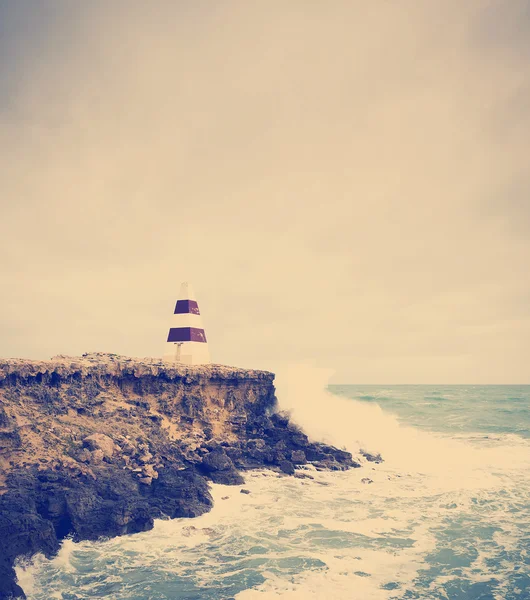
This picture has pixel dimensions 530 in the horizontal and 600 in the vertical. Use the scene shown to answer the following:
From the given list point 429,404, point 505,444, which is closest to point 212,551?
point 505,444

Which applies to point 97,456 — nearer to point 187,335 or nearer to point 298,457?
point 298,457

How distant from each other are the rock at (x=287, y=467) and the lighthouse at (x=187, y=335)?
800 centimetres

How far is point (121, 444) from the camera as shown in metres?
17.2

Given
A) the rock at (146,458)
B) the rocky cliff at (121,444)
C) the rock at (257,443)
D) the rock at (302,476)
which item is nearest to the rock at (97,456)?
the rocky cliff at (121,444)

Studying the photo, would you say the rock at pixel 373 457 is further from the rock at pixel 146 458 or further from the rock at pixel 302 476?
the rock at pixel 146 458

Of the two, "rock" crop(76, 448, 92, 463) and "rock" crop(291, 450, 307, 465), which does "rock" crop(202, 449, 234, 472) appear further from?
"rock" crop(76, 448, 92, 463)

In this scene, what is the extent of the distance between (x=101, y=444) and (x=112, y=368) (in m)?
4.10

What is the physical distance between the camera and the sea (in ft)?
32.7

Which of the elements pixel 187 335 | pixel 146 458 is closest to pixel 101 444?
pixel 146 458

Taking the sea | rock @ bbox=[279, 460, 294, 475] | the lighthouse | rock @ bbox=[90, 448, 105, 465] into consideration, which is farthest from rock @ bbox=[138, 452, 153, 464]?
the lighthouse

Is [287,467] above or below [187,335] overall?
below

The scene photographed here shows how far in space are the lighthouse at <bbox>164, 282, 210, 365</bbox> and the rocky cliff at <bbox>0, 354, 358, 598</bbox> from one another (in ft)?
7.98

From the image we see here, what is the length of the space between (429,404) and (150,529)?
43.8 metres

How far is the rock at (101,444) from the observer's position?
16.3 meters
